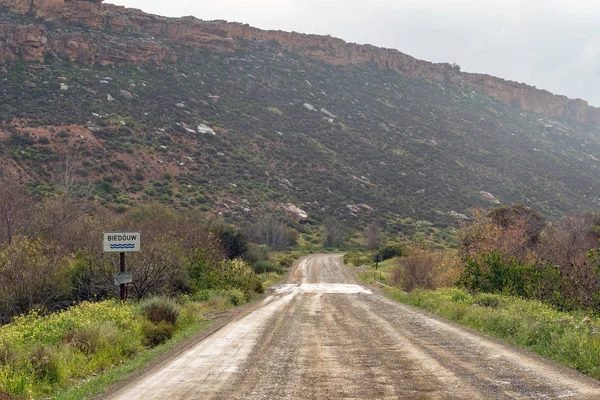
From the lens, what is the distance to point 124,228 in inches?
865

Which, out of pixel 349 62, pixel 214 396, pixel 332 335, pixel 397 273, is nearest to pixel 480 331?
pixel 332 335

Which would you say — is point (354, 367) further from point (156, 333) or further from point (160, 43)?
point (160, 43)

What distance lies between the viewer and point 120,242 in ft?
49.6

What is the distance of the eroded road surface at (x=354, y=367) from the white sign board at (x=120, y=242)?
3905mm

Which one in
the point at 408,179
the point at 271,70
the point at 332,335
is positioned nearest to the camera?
the point at 332,335

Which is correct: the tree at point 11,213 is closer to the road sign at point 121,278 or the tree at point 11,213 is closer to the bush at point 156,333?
the road sign at point 121,278

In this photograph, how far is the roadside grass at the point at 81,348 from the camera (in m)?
8.37

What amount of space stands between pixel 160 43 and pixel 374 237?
57.1 m

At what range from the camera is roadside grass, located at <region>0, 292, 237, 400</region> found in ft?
27.5

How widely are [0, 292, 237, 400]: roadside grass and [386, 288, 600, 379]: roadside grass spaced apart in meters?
8.65

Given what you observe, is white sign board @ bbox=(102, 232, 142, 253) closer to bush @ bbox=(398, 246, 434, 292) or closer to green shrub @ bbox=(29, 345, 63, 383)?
green shrub @ bbox=(29, 345, 63, 383)

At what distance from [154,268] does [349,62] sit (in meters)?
114

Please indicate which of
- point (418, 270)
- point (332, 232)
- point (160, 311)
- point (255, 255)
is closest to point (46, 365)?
point (160, 311)

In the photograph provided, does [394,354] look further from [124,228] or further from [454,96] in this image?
[454,96]
